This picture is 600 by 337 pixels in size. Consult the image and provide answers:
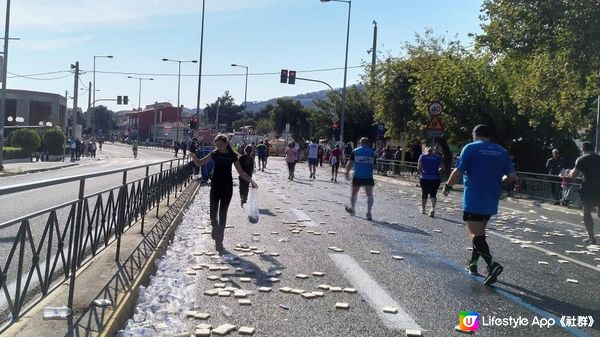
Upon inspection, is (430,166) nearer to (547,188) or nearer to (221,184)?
(221,184)

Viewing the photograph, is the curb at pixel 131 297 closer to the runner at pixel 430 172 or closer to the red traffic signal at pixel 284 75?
the runner at pixel 430 172

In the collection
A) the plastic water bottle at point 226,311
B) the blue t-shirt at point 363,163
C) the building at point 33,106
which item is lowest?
the plastic water bottle at point 226,311

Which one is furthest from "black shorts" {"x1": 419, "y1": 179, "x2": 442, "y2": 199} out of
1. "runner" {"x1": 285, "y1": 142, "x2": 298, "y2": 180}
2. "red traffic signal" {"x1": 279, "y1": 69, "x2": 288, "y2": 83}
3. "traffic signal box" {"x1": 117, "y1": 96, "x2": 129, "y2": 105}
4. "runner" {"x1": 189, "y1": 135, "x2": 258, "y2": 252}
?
"traffic signal box" {"x1": 117, "y1": 96, "x2": 129, "y2": 105}

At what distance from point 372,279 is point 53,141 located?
143 feet

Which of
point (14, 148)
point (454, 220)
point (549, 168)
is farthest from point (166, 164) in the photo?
point (14, 148)

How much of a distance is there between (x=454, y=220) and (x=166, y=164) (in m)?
6.43

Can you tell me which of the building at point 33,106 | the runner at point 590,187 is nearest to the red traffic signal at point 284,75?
the runner at point 590,187

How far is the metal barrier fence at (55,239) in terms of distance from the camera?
386 cm

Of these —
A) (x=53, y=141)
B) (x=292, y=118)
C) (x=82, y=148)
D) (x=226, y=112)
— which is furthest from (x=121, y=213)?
(x=226, y=112)

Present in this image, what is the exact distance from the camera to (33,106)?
78250 millimetres

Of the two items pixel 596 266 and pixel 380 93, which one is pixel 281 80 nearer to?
pixel 380 93

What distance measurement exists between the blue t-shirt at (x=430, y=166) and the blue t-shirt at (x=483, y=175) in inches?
281

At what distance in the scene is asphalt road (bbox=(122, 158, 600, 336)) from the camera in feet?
18.2

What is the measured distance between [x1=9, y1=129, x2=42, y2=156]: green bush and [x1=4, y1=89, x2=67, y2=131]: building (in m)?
33.3
